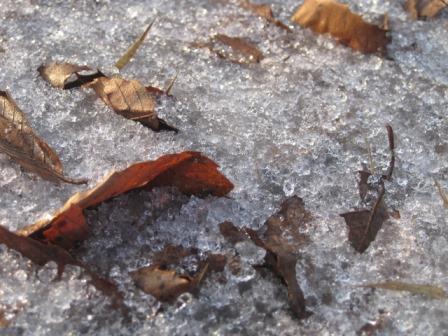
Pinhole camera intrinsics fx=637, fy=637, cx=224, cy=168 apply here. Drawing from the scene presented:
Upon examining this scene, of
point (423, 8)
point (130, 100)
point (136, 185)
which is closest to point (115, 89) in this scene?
point (130, 100)

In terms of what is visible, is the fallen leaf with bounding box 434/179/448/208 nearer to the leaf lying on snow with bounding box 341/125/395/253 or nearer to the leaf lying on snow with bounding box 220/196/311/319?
the leaf lying on snow with bounding box 341/125/395/253

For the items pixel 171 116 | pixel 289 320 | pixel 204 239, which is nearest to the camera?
pixel 289 320

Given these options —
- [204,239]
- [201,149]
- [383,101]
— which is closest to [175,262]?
[204,239]

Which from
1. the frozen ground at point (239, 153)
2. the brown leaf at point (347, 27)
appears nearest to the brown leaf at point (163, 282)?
the frozen ground at point (239, 153)

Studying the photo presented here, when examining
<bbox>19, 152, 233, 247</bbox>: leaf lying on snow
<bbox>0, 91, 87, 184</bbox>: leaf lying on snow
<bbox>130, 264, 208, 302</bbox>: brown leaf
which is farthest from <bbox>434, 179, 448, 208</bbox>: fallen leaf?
<bbox>0, 91, 87, 184</bbox>: leaf lying on snow

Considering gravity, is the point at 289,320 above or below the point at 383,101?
below

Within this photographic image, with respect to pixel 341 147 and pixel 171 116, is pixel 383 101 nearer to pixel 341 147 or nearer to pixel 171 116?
pixel 341 147
